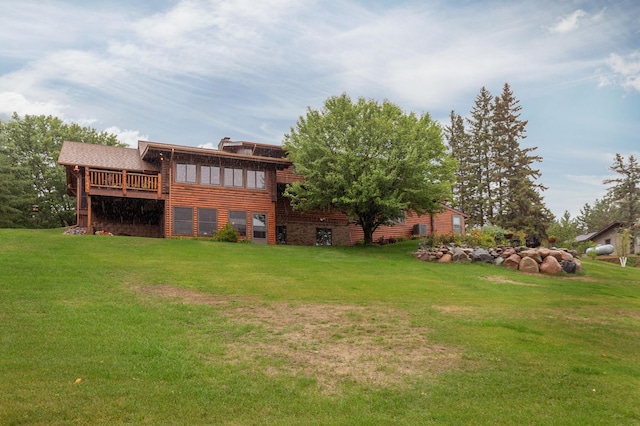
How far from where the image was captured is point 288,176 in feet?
110

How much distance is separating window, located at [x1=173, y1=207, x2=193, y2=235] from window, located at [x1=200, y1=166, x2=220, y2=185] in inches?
82.8

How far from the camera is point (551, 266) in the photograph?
71.3ft

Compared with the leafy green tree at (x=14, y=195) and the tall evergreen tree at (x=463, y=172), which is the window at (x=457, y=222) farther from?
the leafy green tree at (x=14, y=195)

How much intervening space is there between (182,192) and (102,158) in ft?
18.7

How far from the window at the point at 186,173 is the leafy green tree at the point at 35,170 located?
21502mm

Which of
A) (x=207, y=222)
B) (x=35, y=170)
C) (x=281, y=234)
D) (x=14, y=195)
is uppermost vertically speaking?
(x=35, y=170)

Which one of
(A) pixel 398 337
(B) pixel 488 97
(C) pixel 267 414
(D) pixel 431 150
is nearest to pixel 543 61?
(D) pixel 431 150

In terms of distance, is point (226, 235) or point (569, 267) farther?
point (226, 235)

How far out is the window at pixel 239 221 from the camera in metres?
30.0

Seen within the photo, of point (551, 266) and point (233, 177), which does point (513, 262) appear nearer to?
point (551, 266)

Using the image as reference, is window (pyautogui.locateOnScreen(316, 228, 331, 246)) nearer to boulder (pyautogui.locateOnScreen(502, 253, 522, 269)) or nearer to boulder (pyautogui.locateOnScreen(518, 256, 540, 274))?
boulder (pyautogui.locateOnScreen(502, 253, 522, 269))

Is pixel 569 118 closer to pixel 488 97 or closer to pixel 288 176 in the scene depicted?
pixel 288 176

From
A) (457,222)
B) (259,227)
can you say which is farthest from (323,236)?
(457,222)

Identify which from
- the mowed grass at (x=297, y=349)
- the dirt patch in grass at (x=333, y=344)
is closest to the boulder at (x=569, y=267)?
the mowed grass at (x=297, y=349)
